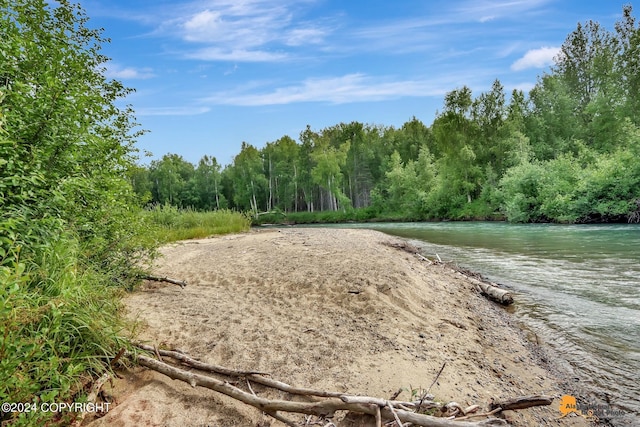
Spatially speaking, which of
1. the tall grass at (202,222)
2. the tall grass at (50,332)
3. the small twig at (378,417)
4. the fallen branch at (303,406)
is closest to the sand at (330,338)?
the fallen branch at (303,406)

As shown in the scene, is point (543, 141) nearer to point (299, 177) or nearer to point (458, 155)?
point (458, 155)

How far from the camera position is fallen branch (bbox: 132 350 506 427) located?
101 inches

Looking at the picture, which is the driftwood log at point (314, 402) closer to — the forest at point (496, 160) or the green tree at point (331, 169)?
the forest at point (496, 160)

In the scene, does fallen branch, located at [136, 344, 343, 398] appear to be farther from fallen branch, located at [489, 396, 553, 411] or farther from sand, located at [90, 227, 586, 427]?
fallen branch, located at [489, 396, 553, 411]

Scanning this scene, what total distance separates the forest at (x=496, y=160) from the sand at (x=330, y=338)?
949 inches

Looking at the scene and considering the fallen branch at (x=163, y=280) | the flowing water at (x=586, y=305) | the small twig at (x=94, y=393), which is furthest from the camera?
the fallen branch at (x=163, y=280)

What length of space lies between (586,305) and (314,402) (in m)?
6.37

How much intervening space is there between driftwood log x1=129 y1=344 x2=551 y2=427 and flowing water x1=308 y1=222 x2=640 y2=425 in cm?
180

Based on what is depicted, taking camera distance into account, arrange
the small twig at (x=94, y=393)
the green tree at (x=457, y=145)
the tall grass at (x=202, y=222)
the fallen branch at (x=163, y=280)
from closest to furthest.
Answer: the small twig at (x=94, y=393) → the fallen branch at (x=163, y=280) → the tall grass at (x=202, y=222) → the green tree at (x=457, y=145)

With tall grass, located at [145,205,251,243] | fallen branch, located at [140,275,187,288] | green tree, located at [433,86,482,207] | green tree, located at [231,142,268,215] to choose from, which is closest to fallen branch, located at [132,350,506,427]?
fallen branch, located at [140,275,187,288]

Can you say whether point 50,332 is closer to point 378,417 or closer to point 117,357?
point 117,357

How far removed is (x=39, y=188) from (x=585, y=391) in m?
6.35

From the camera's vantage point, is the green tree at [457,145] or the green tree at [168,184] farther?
the green tree at [168,184]

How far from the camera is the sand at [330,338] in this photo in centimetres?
326
